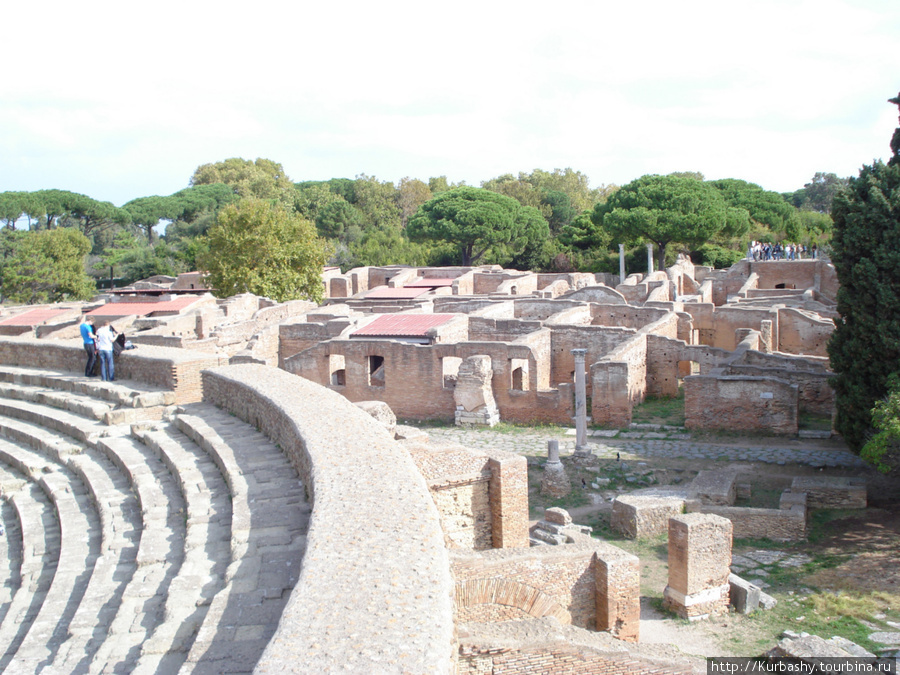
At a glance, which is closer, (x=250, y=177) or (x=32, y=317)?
(x=32, y=317)

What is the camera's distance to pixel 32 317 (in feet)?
99.7

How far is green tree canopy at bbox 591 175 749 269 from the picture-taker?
42.7 metres

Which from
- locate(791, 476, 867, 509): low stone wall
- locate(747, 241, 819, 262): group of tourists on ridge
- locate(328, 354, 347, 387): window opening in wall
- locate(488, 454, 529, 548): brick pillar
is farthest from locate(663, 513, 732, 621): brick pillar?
locate(747, 241, 819, 262): group of tourists on ridge

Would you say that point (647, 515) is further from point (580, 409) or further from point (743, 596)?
point (580, 409)

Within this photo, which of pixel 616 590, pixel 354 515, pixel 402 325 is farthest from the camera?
pixel 402 325

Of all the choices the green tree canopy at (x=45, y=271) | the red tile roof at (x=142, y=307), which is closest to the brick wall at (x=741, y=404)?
the red tile roof at (x=142, y=307)

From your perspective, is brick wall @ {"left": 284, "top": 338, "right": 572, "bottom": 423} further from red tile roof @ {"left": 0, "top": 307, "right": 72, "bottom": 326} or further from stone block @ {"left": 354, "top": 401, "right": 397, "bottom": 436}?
red tile roof @ {"left": 0, "top": 307, "right": 72, "bottom": 326}

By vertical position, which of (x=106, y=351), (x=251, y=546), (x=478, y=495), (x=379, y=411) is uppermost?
(x=106, y=351)

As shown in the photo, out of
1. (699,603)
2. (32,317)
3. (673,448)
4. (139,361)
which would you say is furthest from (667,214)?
(699,603)

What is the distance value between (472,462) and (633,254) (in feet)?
125

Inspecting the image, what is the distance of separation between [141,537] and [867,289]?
1229 cm

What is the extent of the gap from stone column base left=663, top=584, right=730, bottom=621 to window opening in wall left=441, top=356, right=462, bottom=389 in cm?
1158

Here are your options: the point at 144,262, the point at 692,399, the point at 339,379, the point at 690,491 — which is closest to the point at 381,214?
the point at 144,262

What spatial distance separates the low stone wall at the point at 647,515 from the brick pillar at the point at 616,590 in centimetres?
385
